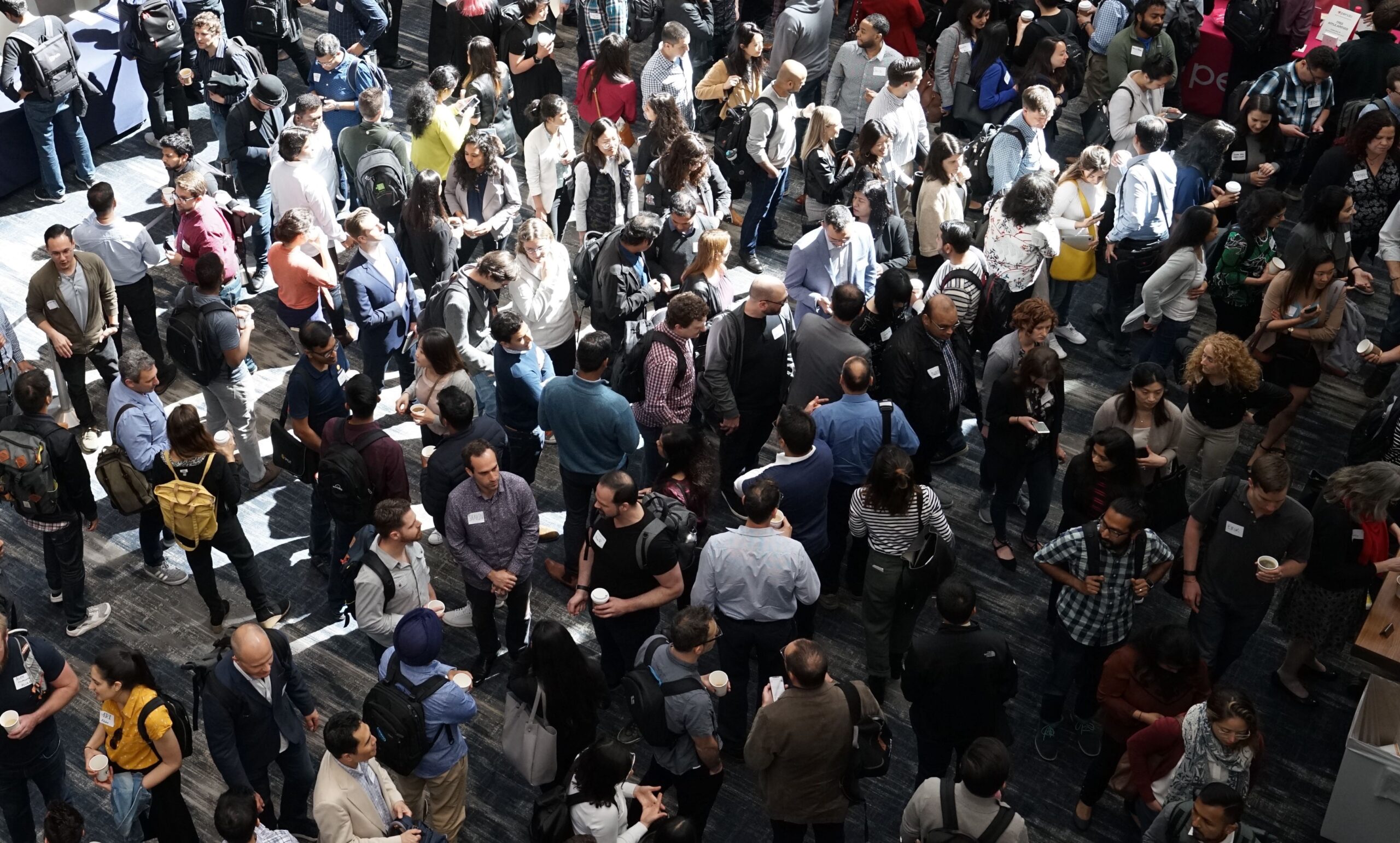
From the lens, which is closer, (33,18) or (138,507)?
(138,507)

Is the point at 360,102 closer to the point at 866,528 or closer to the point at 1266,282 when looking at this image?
the point at 866,528

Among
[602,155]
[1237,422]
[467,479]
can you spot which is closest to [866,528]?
[467,479]

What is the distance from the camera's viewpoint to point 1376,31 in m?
8.94

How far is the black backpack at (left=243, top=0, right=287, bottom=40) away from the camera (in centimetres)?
941

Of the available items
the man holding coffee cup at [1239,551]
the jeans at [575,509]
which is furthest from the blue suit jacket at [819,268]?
the man holding coffee cup at [1239,551]

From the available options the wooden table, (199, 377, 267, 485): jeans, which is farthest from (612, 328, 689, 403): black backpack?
the wooden table

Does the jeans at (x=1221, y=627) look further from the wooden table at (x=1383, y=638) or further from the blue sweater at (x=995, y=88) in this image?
the blue sweater at (x=995, y=88)

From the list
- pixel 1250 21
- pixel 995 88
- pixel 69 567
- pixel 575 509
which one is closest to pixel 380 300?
pixel 575 509

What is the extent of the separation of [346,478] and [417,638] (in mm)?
1275

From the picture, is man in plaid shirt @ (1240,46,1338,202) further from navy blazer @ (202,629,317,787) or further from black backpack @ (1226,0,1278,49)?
navy blazer @ (202,629,317,787)

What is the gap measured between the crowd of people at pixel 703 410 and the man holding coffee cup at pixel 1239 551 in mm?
21

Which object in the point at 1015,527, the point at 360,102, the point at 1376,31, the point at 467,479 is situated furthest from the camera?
the point at 1376,31

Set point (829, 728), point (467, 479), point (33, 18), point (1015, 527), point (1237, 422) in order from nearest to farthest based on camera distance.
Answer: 1. point (829, 728)
2. point (467, 479)
3. point (1237, 422)
4. point (1015, 527)
5. point (33, 18)

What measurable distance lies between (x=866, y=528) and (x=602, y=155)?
2981 millimetres
